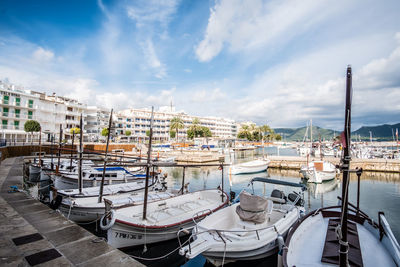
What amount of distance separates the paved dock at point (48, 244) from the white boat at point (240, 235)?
2.37 meters

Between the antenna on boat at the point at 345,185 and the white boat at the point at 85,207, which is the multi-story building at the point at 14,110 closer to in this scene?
the white boat at the point at 85,207

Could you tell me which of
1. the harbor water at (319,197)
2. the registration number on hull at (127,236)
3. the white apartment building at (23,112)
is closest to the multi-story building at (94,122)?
the white apartment building at (23,112)

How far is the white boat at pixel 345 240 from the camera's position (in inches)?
196

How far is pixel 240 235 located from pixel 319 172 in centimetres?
2586

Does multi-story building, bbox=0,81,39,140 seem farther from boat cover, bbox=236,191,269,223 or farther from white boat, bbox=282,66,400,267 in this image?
white boat, bbox=282,66,400,267

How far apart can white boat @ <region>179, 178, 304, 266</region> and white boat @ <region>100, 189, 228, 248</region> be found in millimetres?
1756

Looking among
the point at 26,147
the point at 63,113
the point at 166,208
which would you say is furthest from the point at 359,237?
the point at 63,113

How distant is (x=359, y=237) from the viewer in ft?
24.5

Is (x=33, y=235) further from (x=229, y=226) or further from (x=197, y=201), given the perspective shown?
(x=197, y=201)

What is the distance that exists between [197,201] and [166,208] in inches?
93.7

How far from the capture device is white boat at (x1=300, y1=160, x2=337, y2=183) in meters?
28.6

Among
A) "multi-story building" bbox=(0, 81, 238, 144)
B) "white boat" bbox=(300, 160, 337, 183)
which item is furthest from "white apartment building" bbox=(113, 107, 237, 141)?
"white boat" bbox=(300, 160, 337, 183)

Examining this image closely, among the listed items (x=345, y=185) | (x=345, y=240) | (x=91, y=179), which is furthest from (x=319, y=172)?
(x=91, y=179)

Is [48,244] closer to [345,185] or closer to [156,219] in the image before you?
[156,219]
